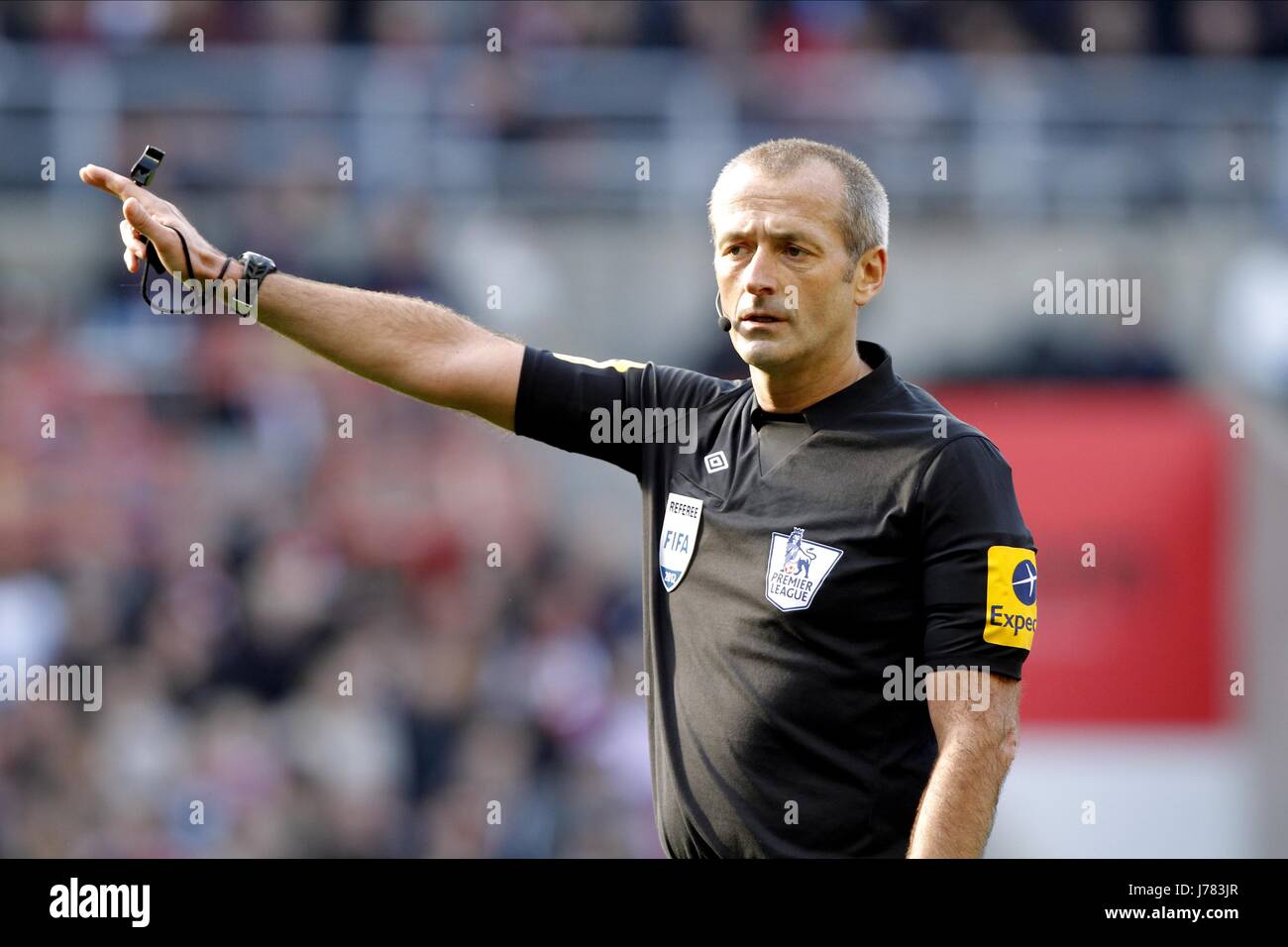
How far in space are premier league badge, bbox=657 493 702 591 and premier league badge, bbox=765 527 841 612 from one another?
0.77 feet

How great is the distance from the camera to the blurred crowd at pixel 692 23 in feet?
41.3

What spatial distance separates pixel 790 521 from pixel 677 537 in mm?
298

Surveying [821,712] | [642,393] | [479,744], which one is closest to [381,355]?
[642,393]

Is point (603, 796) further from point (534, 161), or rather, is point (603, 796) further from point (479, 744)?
point (534, 161)

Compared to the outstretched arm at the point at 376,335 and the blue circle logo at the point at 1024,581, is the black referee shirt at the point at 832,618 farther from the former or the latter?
the outstretched arm at the point at 376,335

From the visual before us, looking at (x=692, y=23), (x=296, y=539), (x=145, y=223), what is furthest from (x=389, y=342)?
(x=692, y=23)

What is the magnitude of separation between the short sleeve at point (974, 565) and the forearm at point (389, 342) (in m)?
1.02

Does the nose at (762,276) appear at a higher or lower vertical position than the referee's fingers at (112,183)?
lower

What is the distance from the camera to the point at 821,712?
3.91 meters

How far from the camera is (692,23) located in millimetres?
12727

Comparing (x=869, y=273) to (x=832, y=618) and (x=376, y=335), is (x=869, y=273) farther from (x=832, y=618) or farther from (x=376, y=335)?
(x=376, y=335)

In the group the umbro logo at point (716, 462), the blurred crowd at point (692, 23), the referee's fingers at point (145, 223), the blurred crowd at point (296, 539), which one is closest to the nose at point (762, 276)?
the umbro logo at point (716, 462)

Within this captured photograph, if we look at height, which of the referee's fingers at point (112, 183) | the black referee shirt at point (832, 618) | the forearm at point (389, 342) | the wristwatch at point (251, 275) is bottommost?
the black referee shirt at point (832, 618)

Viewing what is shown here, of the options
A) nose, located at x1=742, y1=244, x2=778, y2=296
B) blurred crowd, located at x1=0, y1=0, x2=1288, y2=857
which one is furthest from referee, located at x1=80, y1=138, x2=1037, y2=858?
blurred crowd, located at x1=0, y1=0, x2=1288, y2=857
